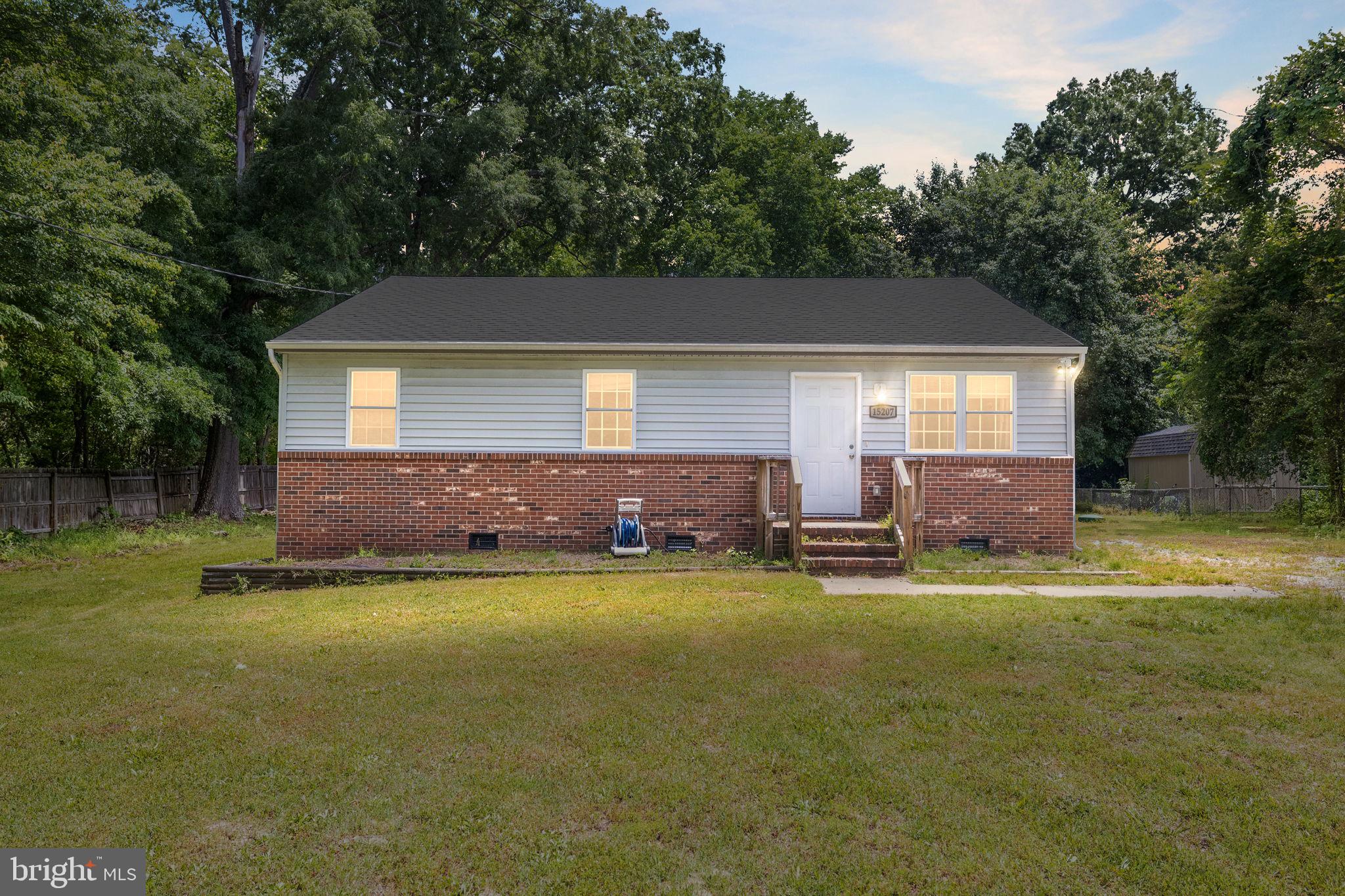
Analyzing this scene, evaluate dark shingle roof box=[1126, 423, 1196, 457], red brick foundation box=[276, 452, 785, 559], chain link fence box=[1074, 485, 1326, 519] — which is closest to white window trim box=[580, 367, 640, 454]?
red brick foundation box=[276, 452, 785, 559]

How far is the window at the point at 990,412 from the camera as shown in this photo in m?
13.7

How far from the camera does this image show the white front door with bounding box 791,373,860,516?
1375cm

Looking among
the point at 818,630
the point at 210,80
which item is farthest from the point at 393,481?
the point at 210,80

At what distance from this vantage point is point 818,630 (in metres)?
7.93

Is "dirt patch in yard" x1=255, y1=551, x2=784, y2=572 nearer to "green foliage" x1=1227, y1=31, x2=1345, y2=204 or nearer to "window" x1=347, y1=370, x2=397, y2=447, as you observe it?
"window" x1=347, y1=370, x2=397, y2=447

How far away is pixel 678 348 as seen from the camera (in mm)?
13508

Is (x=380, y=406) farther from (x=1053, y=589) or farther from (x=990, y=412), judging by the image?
(x=1053, y=589)

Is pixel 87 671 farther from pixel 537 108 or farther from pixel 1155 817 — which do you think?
pixel 537 108

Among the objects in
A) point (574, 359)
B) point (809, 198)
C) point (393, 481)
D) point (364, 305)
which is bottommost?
point (393, 481)

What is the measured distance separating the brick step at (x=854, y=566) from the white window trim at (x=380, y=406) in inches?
256

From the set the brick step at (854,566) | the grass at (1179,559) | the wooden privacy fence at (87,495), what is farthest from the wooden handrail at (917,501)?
the wooden privacy fence at (87,495)

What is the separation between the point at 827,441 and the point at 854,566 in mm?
2678

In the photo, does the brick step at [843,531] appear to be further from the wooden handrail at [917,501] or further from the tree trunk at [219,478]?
the tree trunk at [219,478]

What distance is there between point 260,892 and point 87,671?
447 centimetres
